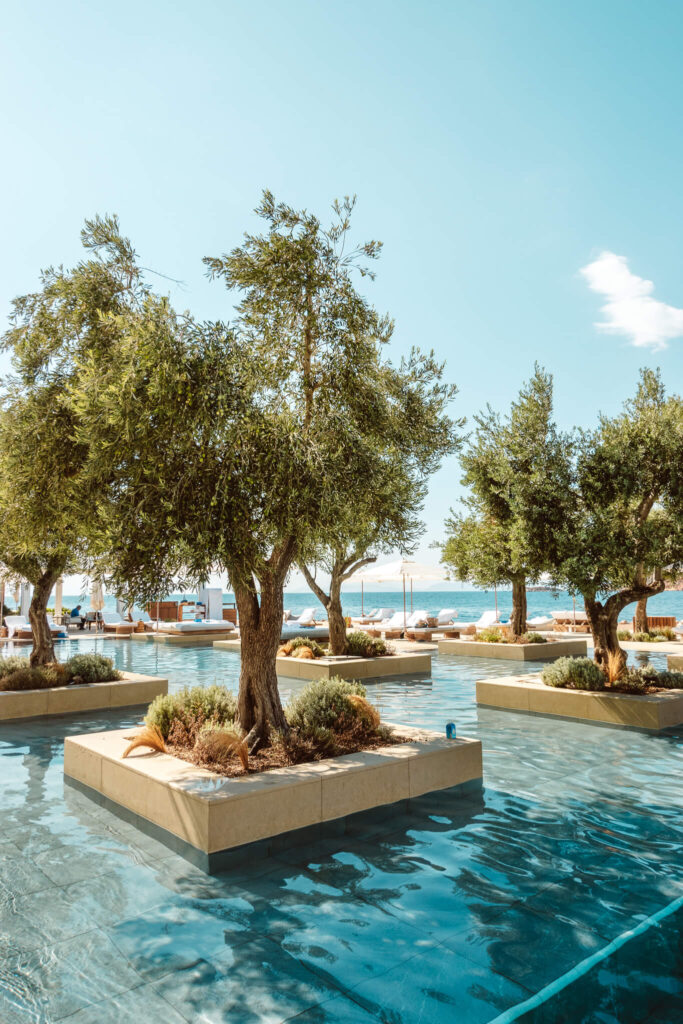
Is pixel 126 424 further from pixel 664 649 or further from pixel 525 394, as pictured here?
pixel 664 649

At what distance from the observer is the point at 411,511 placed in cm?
966

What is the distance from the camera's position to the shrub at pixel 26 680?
12.2m

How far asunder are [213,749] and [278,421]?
11.4 ft

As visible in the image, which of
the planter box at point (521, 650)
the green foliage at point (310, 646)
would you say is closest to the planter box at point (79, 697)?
the green foliage at point (310, 646)

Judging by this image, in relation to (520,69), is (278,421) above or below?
below

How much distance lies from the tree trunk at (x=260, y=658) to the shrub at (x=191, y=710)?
1.11ft

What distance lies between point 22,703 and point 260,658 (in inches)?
249

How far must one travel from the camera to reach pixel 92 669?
518 inches

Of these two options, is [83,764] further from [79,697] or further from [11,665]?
[11,665]

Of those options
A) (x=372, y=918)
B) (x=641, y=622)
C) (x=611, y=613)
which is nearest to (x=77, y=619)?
(x=641, y=622)

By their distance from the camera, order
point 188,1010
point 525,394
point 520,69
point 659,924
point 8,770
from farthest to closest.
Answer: point 525,394
point 520,69
point 8,770
point 659,924
point 188,1010

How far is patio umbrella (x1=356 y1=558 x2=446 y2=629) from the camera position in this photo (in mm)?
28156

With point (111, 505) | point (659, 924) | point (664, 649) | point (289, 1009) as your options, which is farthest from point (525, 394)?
point (289, 1009)

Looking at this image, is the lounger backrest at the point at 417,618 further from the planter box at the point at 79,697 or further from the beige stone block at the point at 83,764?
the beige stone block at the point at 83,764
